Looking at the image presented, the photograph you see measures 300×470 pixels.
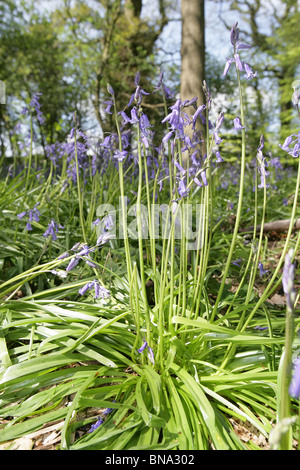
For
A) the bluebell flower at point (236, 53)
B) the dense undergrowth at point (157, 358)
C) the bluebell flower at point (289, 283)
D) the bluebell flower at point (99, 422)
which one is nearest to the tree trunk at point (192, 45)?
the dense undergrowth at point (157, 358)

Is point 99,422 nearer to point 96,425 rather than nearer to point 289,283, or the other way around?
point 96,425

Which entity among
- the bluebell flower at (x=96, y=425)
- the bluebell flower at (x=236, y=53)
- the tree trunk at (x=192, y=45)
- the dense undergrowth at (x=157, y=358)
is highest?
the tree trunk at (x=192, y=45)

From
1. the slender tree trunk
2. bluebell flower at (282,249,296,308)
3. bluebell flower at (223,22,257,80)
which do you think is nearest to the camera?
bluebell flower at (282,249,296,308)

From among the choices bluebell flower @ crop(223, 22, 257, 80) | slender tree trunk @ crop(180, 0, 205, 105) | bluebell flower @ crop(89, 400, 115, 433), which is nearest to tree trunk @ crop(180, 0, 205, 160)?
slender tree trunk @ crop(180, 0, 205, 105)

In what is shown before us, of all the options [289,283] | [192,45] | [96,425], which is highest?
[192,45]

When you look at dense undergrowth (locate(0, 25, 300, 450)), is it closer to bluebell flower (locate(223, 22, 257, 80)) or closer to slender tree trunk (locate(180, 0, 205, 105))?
bluebell flower (locate(223, 22, 257, 80))

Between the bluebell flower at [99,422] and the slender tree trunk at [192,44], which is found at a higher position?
the slender tree trunk at [192,44]

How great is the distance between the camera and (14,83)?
10469 millimetres

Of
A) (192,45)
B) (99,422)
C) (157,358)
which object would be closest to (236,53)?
(157,358)

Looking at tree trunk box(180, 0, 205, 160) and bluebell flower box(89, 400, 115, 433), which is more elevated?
tree trunk box(180, 0, 205, 160)

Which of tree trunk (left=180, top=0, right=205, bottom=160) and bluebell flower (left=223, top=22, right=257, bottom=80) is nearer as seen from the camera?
bluebell flower (left=223, top=22, right=257, bottom=80)

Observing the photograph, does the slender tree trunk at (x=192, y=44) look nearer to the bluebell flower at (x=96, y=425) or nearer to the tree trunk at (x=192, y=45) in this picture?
the tree trunk at (x=192, y=45)
